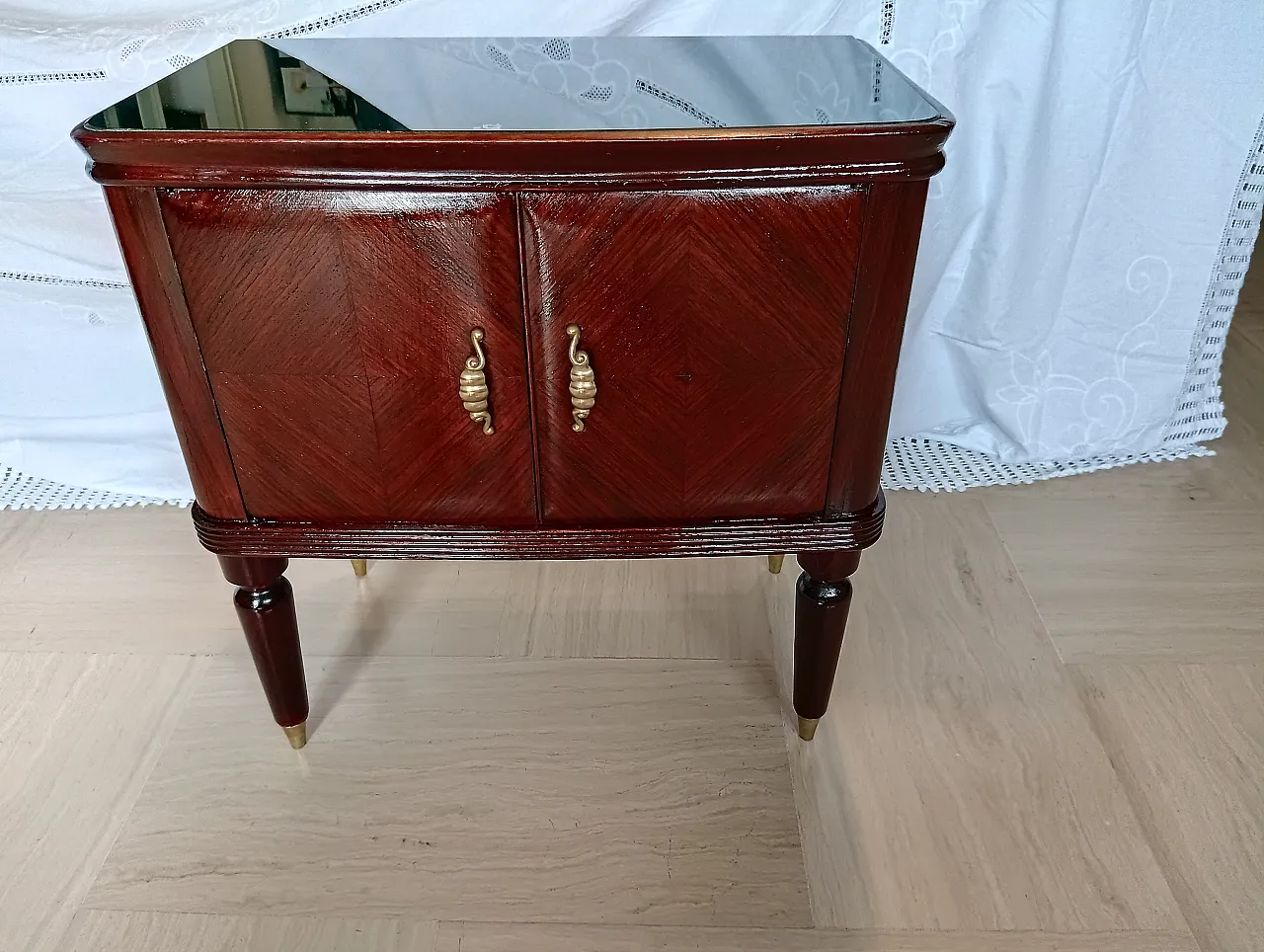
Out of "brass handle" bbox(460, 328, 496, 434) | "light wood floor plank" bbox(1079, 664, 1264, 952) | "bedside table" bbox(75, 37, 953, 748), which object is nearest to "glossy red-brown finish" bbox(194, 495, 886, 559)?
"bedside table" bbox(75, 37, 953, 748)

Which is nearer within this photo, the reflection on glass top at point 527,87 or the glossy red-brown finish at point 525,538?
the reflection on glass top at point 527,87

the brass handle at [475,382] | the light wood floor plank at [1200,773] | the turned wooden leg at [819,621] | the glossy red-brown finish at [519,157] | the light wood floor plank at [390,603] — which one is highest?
the glossy red-brown finish at [519,157]

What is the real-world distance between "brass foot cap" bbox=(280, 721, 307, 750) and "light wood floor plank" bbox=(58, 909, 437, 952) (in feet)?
0.60

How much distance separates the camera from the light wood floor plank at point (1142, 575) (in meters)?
1.11

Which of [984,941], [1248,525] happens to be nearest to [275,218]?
[984,941]

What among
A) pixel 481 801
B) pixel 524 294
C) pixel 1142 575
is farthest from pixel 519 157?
pixel 1142 575

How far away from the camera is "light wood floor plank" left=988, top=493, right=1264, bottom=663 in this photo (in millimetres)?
1111

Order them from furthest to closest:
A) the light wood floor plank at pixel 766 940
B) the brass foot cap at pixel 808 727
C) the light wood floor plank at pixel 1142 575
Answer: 1. the light wood floor plank at pixel 1142 575
2. the brass foot cap at pixel 808 727
3. the light wood floor plank at pixel 766 940

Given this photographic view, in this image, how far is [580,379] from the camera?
0.71m

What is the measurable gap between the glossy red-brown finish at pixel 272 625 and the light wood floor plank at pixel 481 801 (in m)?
0.08

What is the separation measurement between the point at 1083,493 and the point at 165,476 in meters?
1.28

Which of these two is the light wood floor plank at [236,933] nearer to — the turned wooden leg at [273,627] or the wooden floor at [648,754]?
the wooden floor at [648,754]

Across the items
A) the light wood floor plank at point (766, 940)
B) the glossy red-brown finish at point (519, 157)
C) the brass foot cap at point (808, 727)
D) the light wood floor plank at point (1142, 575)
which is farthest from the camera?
the light wood floor plank at point (1142, 575)

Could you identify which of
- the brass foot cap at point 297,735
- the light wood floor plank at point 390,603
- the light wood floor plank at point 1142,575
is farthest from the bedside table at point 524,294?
the light wood floor plank at point 1142,575
